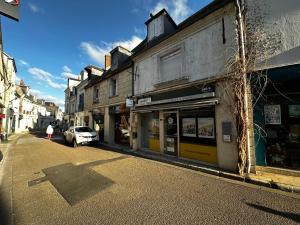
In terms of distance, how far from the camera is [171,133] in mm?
8164

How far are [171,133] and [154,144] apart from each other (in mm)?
1404

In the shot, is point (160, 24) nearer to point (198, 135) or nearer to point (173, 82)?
point (173, 82)

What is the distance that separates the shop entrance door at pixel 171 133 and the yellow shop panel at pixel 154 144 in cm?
60

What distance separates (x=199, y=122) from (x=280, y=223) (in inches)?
172

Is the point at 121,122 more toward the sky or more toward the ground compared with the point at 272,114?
more toward the ground

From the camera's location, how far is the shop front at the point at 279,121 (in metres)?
5.01

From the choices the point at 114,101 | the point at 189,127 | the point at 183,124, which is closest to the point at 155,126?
the point at 183,124

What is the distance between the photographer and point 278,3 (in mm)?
5117

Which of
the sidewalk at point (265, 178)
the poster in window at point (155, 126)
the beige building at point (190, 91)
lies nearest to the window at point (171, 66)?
the beige building at point (190, 91)

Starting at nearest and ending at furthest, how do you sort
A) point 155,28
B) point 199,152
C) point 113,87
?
point 199,152
point 155,28
point 113,87

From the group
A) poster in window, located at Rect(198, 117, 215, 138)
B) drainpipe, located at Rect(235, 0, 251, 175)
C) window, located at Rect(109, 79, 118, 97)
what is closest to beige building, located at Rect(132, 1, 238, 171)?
poster in window, located at Rect(198, 117, 215, 138)

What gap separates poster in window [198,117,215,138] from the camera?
6445 mm

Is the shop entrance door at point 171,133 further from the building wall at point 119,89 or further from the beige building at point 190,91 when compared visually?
the building wall at point 119,89

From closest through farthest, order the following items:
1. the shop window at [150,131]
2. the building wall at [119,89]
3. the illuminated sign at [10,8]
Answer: the illuminated sign at [10,8]
the shop window at [150,131]
the building wall at [119,89]
